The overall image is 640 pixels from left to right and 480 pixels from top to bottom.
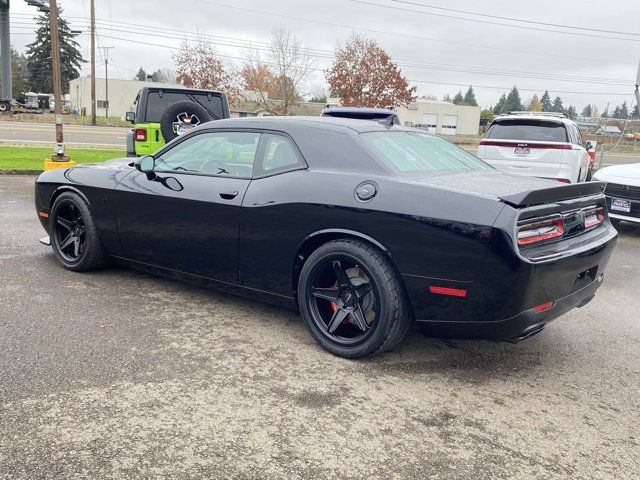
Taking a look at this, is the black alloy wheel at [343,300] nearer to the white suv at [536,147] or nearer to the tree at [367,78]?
the white suv at [536,147]

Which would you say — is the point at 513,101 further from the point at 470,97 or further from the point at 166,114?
the point at 166,114

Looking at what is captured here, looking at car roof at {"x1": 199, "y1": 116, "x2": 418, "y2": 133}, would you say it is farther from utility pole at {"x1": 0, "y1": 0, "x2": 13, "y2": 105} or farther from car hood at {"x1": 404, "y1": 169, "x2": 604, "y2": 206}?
utility pole at {"x1": 0, "y1": 0, "x2": 13, "y2": 105}

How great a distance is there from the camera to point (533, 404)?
315 cm

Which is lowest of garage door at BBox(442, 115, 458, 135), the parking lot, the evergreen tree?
the parking lot

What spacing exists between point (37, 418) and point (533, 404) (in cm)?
253

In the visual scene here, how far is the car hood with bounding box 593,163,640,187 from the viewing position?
7895 millimetres

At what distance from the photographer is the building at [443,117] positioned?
233 ft

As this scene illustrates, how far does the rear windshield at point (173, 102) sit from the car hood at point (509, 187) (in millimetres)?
7722

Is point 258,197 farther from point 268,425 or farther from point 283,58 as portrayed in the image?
point 283,58

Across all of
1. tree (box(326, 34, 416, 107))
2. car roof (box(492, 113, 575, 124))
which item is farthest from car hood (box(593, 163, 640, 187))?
tree (box(326, 34, 416, 107))

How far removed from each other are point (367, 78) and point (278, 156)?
32435 mm

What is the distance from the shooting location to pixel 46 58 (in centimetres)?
7288

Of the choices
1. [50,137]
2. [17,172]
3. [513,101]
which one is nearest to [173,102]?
[17,172]

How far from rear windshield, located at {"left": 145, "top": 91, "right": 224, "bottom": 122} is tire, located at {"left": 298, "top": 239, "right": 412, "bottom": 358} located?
25.2 feet
